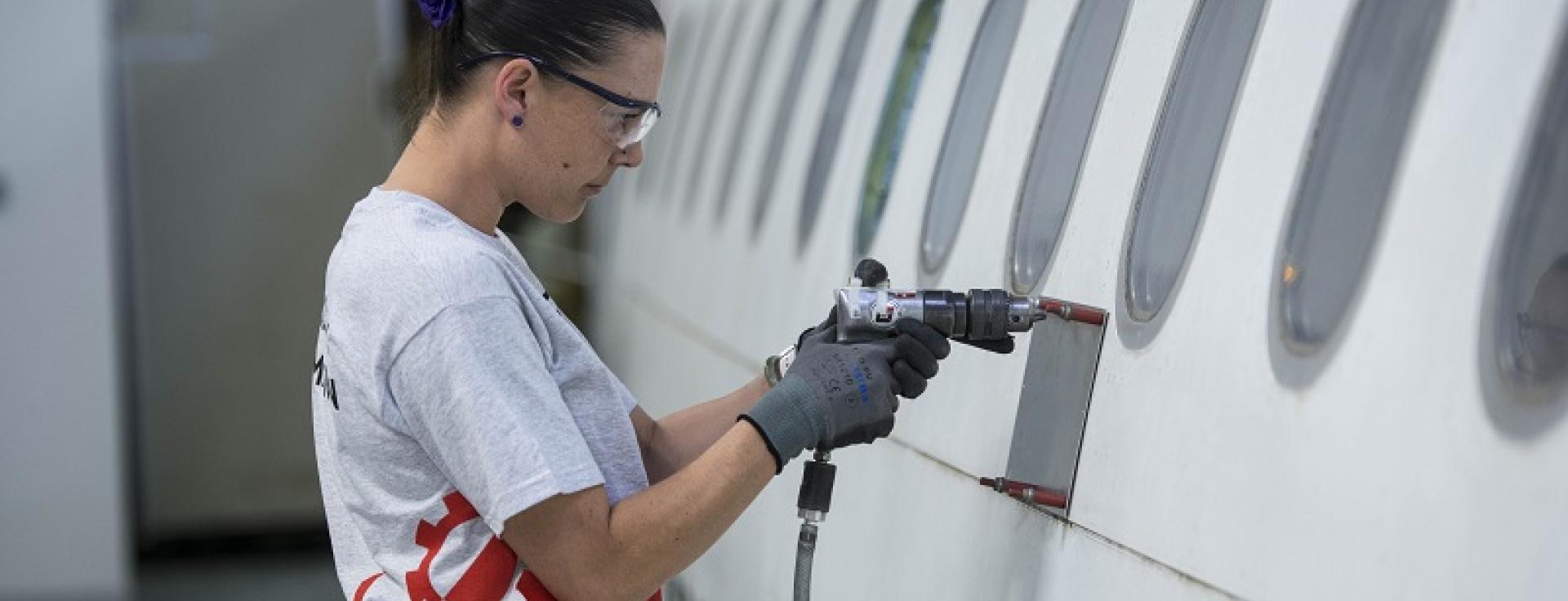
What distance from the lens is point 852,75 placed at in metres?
3.85

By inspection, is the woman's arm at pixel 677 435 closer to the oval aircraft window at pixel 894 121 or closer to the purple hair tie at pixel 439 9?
the purple hair tie at pixel 439 9

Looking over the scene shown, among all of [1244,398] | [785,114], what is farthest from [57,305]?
[1244,398]

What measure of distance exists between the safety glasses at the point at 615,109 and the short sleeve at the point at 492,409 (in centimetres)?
29

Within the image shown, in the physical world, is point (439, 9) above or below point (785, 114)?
above

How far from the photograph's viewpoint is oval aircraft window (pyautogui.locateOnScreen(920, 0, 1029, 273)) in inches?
111

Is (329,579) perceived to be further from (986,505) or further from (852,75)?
(986,505)

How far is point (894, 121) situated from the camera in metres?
3.38

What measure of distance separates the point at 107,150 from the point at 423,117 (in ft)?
17.1

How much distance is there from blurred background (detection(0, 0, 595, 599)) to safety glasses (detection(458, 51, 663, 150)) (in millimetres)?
5403

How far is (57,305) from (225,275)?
4.08 ft

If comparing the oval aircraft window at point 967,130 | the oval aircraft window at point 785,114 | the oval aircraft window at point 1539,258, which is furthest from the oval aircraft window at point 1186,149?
the oval aircraft window at point 785,114

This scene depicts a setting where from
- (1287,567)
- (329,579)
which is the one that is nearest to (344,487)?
(1287,567)

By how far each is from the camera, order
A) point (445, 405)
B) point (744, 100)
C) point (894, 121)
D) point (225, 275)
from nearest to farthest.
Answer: point (445, 405) → point (894, 121) → point (744, 100) → point (225, 275)

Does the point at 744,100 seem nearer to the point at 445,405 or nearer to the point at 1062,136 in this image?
the point at 1062,136
